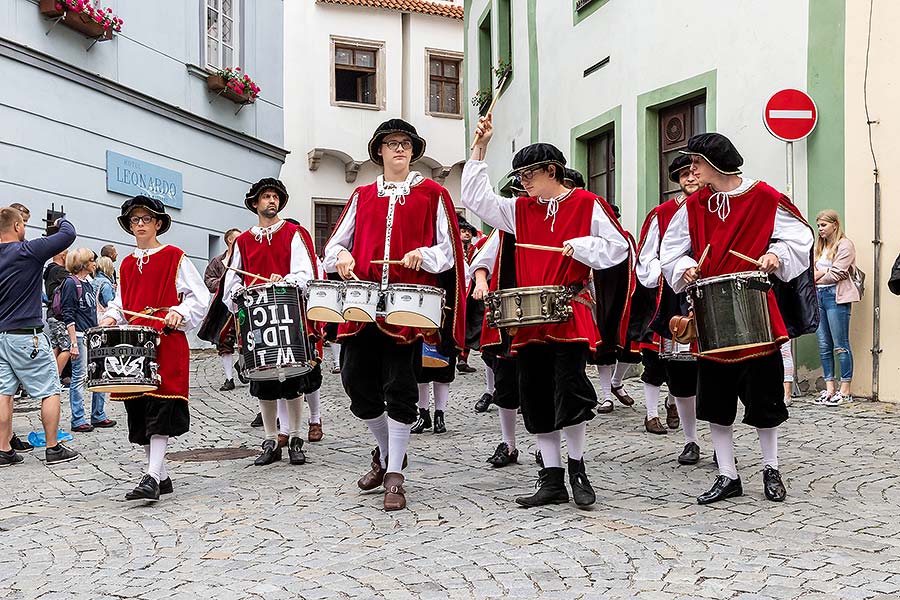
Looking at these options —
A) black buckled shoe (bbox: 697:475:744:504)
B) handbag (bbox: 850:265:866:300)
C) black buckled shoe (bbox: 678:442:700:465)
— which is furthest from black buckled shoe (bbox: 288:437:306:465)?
handbag (bbox: 850:265:866:300)

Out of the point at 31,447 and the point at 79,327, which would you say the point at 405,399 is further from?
the point at 79,327

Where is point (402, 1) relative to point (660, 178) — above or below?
above

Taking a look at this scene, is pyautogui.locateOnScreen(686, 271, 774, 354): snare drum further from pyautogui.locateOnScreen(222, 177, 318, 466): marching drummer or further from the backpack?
the backpack

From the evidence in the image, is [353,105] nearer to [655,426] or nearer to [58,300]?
[58,300]

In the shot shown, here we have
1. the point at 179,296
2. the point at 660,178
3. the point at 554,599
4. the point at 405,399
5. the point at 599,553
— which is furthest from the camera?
the point at 660,178

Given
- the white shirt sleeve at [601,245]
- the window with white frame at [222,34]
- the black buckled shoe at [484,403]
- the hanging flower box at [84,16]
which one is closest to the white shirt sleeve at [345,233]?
the white shirt sleeve at [601,245]

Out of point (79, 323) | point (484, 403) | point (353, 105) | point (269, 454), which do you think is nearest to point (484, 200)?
point (269, 454)

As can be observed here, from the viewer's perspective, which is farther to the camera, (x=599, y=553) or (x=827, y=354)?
(x=827, y=354)

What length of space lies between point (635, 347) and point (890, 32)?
14.0 feet

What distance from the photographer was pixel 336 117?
29828mm

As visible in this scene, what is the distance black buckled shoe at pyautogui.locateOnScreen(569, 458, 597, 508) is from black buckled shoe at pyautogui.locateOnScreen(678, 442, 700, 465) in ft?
4.75

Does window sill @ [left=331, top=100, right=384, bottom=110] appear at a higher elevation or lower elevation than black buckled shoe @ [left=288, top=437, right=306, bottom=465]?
higher

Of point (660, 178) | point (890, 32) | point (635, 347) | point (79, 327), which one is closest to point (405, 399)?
point (635, 347)

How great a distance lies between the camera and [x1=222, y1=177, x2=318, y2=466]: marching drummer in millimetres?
7551
